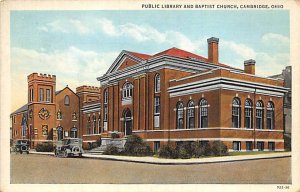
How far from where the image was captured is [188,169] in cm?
1573

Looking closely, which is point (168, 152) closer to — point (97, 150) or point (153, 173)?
point (153, 173)

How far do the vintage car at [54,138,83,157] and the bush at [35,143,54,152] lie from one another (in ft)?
0.66

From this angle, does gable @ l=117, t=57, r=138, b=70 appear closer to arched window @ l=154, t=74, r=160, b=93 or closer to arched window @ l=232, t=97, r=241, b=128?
arched window @ l=154, t=74, r=160, b=93

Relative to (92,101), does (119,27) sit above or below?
above

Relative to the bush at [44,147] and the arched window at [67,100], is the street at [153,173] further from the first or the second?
the arched window at [67,100]

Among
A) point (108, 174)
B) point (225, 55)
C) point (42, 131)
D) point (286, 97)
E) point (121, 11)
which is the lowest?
point (108, 174)

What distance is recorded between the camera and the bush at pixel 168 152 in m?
16.8

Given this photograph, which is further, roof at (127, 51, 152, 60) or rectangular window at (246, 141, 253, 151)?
rectangular window at (246, 141, 253, 151)

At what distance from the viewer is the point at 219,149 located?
54.0ft

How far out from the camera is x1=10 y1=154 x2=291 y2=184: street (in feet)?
50.8

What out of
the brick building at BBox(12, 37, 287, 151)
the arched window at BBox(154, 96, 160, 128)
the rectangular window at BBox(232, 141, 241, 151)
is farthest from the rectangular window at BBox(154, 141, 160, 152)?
the rectangular window at BBox(232, 141, 241, 151)

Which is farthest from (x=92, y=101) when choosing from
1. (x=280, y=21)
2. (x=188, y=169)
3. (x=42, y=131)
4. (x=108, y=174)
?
(x=280, y=21)

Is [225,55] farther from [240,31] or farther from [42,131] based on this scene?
[42,131]

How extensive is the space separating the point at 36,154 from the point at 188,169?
490 cm
